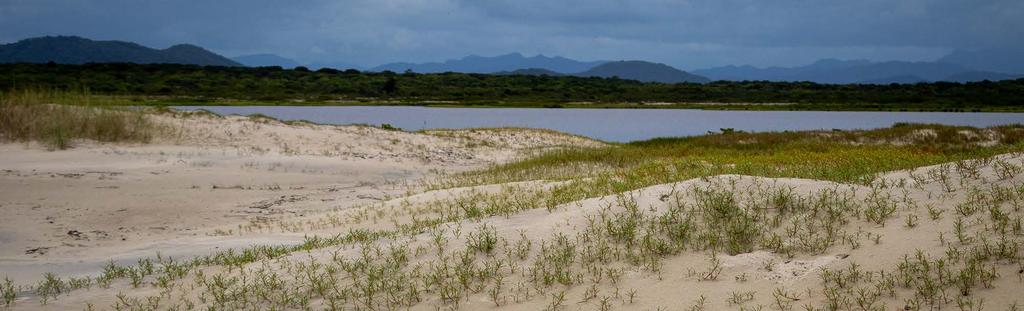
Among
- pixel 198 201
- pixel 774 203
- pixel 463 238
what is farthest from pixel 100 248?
pixel 774 203

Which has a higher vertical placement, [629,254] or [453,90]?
[629,254]

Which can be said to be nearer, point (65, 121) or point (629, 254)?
point (629, 254)

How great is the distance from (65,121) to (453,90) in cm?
8198

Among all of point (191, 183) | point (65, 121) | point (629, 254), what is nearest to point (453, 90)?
point (65, 121)

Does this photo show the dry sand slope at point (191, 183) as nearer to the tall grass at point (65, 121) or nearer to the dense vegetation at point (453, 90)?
the tall grass at point (65, 121)

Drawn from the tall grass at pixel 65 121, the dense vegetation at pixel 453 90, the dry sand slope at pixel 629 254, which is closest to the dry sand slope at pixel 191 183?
the dry sand slope at pixel 629 254

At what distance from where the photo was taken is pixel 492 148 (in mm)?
35062

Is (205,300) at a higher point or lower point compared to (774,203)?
lower

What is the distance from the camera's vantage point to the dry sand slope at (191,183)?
12227 mm

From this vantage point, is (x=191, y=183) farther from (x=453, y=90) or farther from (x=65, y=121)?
(x=453, y=90)

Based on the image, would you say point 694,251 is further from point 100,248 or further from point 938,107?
point 938,107

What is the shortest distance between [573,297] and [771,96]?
101m

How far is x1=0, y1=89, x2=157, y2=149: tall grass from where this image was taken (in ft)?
78.6

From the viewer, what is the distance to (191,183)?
63.3ft
